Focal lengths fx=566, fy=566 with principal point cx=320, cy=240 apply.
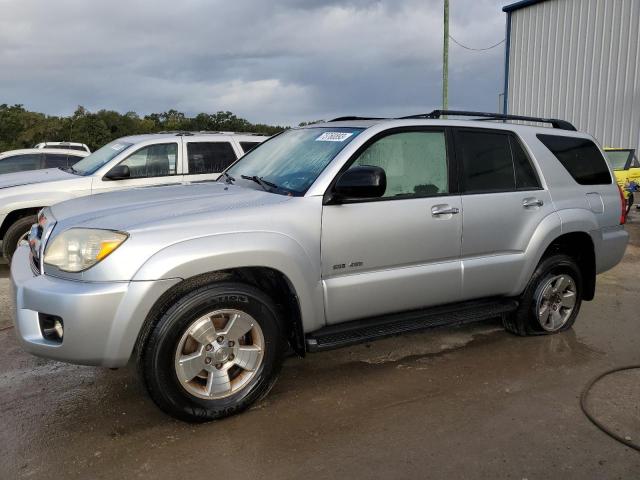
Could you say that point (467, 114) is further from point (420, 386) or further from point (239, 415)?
point (239, 415)

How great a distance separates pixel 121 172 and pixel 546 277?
17.5ft

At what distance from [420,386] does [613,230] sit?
8.04 feet

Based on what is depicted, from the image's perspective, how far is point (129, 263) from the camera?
2.88m

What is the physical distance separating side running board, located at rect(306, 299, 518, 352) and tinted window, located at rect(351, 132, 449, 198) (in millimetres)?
835

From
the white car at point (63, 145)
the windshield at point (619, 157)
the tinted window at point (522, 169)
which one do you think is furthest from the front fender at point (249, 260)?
the windshield at point (619, 157)

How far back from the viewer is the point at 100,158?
779cm

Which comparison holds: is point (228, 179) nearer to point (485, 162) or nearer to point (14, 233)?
point (485, 162)

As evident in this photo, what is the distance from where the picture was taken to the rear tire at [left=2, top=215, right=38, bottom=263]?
6.95 meters

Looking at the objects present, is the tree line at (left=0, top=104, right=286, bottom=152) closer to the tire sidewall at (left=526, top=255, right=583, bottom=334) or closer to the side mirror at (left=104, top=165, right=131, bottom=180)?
the side mirror at (left=104, top=165, right=131, bottom=180)

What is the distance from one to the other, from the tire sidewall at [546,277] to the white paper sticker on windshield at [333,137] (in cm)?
197

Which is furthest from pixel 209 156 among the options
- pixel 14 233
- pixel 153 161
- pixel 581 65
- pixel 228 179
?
pixel 581 65

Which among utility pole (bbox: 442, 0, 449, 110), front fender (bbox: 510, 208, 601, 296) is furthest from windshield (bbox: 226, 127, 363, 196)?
utility pole (bbox: 442, 0, 449, 110)

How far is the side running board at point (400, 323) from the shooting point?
3.47 meters

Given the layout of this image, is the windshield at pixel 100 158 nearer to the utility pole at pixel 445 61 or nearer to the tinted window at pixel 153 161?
the tinted window at pixel 153 161
